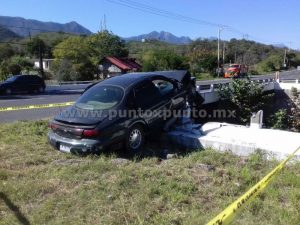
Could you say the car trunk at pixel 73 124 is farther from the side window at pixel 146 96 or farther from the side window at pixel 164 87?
the side window at pixel 164 87

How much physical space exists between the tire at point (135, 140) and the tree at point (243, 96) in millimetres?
7328

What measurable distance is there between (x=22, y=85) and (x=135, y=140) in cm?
2030

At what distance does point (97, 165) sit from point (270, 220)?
3.11 m

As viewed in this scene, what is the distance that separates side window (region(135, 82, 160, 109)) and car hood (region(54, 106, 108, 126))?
0.92 meters

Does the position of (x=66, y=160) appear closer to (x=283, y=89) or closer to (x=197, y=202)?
(x=197, y=202)

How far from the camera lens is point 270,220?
15.4ft

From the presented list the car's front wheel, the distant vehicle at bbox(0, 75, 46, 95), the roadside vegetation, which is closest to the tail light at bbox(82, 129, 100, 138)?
the distant vehicle at bbox(0, 75, 46, 95)

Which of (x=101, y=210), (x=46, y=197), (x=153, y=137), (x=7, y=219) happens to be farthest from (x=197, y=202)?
(x=153, y=137)

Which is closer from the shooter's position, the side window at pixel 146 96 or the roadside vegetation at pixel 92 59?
the side window at pixel 146 96

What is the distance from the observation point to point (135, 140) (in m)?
7.82

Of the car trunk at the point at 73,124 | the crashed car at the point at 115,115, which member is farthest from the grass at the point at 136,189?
the car trunk at the point at 73,124

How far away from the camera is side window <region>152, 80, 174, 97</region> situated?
28.5ft

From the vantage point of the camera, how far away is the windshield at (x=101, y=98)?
7.68 meters

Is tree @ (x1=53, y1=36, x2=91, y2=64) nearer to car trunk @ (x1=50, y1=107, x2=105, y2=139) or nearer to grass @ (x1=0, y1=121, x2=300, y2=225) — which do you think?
car trunk @ (x1=50, y1=107, x2=105, y2=139)
